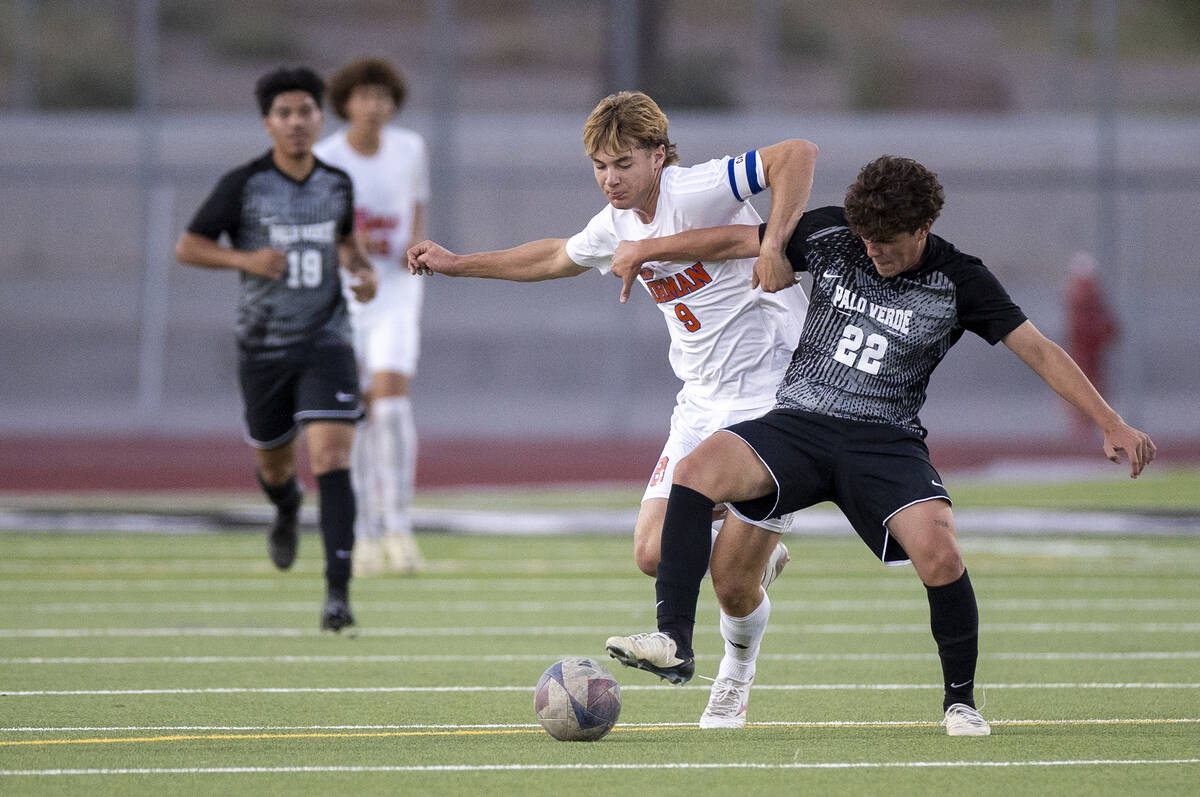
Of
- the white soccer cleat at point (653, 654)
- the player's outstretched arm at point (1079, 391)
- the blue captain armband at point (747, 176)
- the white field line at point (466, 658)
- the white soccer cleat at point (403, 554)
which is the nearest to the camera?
the white soccer cleat at point (653, 654)

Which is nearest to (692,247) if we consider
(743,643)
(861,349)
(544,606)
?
Answer: (861,349)

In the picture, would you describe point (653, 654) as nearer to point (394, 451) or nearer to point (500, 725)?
point (500, 725)

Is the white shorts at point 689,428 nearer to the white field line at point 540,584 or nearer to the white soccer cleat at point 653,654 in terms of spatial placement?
the white soccer cleat at point 653,654

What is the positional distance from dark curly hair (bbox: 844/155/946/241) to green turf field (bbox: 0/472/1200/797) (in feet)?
4.73

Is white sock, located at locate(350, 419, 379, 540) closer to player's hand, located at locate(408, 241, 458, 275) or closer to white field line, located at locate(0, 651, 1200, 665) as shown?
white field line, located at locate(0, 651, 1200, 665)

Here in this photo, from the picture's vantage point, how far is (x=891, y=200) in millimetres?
4949

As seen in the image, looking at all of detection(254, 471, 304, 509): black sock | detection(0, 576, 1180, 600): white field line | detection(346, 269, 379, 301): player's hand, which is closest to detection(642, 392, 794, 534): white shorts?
detection(346, 269, 379, 301): player's hand

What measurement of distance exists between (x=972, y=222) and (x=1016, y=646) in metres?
18.0

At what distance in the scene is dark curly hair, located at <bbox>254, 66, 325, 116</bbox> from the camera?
26.3ft

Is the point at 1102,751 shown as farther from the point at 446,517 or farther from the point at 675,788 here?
the point at 446,517

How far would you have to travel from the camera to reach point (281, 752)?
485 centimetres

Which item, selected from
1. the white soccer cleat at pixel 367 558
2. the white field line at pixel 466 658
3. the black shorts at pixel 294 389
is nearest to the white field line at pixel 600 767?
the white field line at pixel 466 658

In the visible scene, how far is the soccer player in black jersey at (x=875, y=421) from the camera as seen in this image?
5.01 meters

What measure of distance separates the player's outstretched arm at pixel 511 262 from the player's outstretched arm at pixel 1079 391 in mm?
1483
